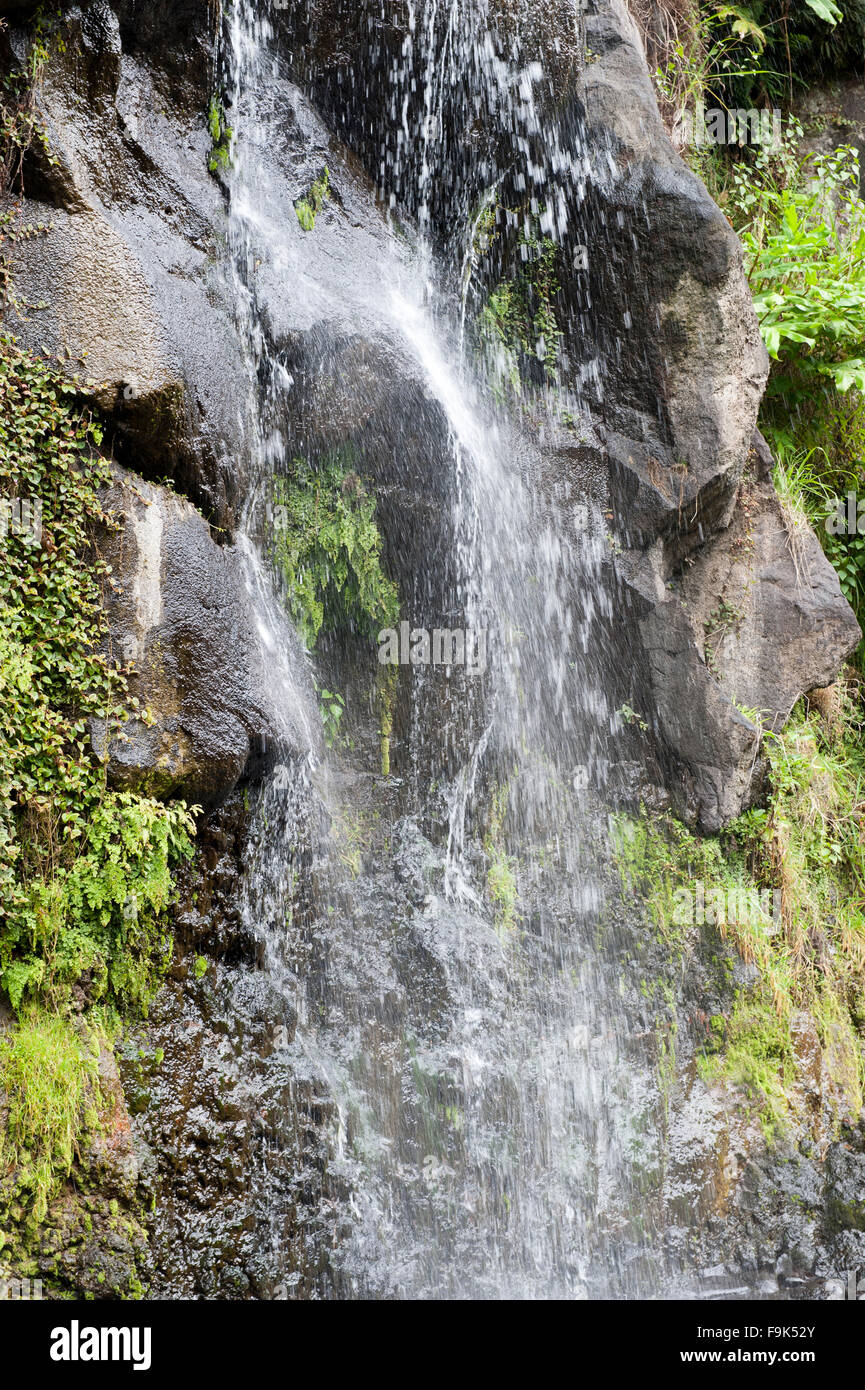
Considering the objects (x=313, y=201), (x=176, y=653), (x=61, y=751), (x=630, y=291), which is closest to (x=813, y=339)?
(x=630, y=291)

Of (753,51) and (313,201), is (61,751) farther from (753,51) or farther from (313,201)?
(753,51)

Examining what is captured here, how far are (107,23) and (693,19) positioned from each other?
5.76 metres

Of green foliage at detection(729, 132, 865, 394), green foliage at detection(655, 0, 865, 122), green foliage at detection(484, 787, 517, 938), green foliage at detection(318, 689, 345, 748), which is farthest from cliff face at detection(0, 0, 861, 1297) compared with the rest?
green foliage at detection(655, 0, 865, 122)

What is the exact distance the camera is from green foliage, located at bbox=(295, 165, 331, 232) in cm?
627

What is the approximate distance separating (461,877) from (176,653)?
238cm

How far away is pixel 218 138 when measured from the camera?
583cm

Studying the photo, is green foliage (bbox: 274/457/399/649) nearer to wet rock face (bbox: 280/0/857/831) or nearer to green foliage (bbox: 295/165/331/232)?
wet rock face (bbox: 280/0/857/831)

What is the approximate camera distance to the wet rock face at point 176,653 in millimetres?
4586

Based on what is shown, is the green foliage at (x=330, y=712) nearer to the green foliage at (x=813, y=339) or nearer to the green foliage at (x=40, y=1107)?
the green foliage at (x=40, y=1107)

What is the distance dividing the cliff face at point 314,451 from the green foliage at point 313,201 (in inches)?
2.4

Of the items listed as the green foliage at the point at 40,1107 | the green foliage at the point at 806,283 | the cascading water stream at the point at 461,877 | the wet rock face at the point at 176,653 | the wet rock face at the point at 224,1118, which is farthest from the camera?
the green foliage at the point at 806,283

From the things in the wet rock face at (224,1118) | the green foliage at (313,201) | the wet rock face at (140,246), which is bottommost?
the wet rock face at (224,1118)

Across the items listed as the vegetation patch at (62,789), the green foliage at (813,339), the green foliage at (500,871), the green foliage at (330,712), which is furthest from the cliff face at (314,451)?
the green foliage at (813,339)

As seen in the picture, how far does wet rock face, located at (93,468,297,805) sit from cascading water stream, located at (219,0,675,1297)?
1.65 feet
